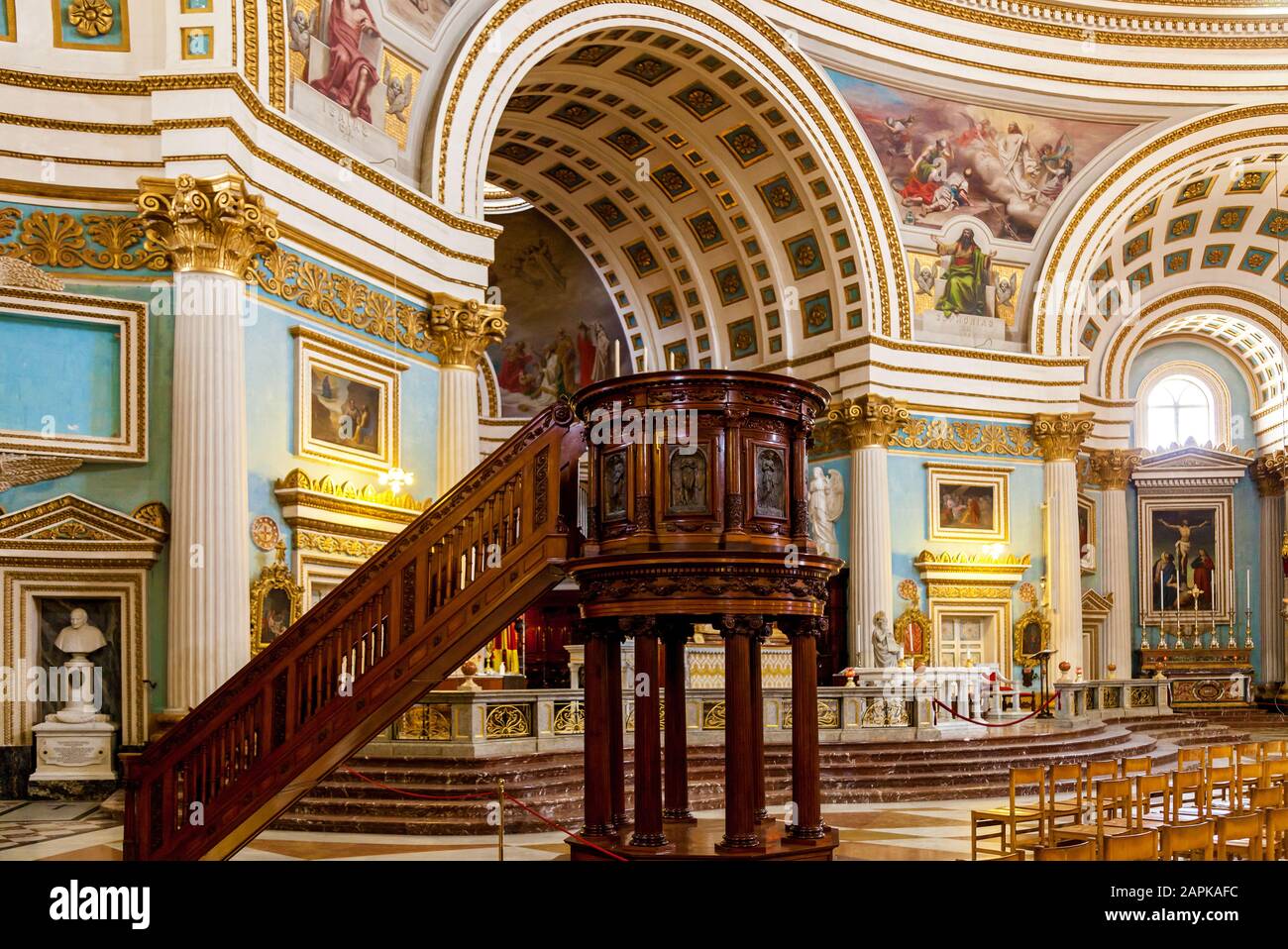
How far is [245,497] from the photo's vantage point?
1332 centimetres

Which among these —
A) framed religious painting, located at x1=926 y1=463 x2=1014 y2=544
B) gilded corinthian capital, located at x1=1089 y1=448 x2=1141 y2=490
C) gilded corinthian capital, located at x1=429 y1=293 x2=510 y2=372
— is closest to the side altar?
gilded corinthian capital, located at x1=1089 y1=448 x2=1141 y2=490

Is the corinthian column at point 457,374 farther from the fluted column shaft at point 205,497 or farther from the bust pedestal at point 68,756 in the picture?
the bust pedestal at point 68,756

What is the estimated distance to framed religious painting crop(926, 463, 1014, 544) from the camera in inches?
1006

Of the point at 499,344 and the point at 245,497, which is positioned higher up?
the point at 499,344

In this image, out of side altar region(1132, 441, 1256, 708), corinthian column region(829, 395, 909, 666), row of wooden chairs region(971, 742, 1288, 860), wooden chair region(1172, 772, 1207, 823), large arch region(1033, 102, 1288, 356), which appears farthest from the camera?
side altar region(1132, 441, 1256, 708)

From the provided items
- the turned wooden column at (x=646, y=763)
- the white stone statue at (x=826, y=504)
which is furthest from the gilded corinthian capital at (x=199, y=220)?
the white stone statue at (x=826, y=504)

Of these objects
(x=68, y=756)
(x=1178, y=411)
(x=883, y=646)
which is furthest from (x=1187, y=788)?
(x=1178, y=411)

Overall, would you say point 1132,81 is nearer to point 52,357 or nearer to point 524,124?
point 524,124

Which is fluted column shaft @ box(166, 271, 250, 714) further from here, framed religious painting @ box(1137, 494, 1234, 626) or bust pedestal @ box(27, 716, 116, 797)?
framed religious painting @ box(1137, 494, 1234, 626)

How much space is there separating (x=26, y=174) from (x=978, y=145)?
18.9 metres

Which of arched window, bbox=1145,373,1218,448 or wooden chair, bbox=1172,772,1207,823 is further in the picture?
arched window, bbox=1145,373,1218,448

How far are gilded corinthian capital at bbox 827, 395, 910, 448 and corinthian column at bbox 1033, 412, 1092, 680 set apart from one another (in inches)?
140
